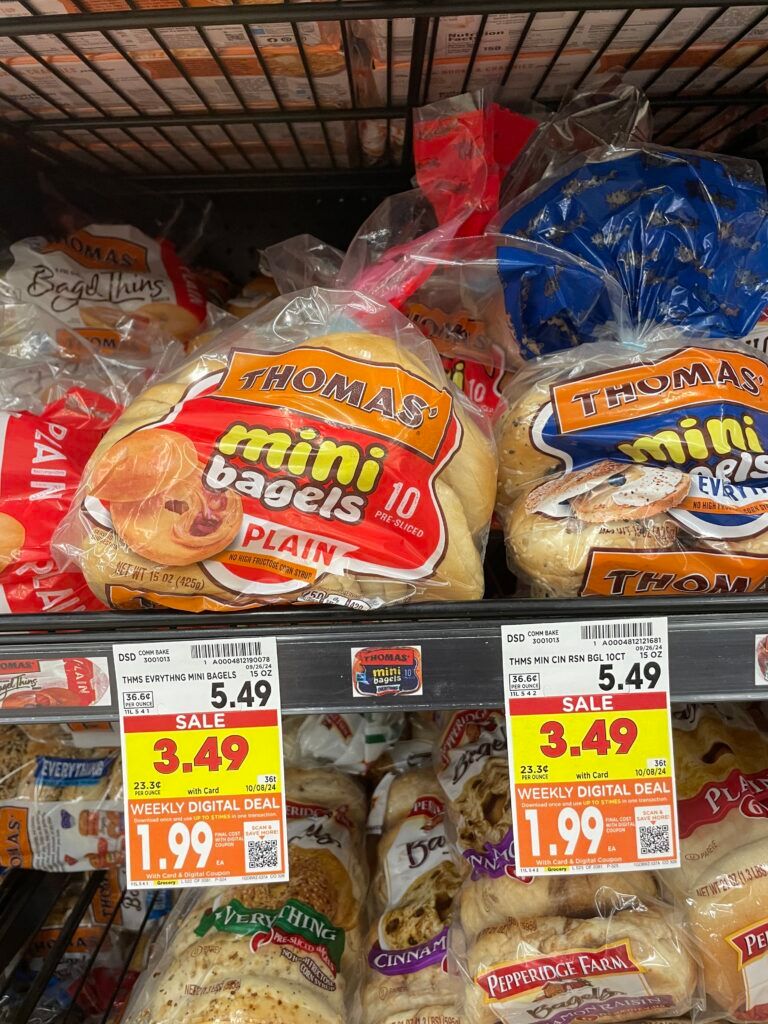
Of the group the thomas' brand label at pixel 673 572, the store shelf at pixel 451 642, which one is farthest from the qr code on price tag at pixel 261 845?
the thomas' brand label at pixel 673 572

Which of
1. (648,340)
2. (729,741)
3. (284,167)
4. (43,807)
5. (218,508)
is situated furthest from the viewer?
(284,167)

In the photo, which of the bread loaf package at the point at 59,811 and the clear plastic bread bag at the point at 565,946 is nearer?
the clear plastic bread bag at the point at 565,946

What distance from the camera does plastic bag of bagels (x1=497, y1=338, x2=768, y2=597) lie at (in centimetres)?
66

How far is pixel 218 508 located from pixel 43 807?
0.67 metres

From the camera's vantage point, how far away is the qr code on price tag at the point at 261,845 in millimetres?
668

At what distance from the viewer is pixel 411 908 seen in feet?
3.08

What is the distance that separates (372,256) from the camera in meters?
0.88

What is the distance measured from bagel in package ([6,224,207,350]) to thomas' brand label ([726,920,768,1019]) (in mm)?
1072

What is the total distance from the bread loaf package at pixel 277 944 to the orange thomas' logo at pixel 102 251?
2.88 ft

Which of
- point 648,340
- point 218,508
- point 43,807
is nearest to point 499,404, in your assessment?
point 648,340

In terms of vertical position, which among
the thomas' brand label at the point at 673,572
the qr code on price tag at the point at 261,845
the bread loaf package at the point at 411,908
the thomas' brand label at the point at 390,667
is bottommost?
the bread loaf package at the point at 411,908

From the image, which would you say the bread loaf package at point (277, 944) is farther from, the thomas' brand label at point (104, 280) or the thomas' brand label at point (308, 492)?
the thomas' brand label at point (104, 280)

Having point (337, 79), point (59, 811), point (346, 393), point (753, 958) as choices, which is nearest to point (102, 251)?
point (337, 79)

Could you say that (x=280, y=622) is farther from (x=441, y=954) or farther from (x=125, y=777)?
(x=441, y=954)
